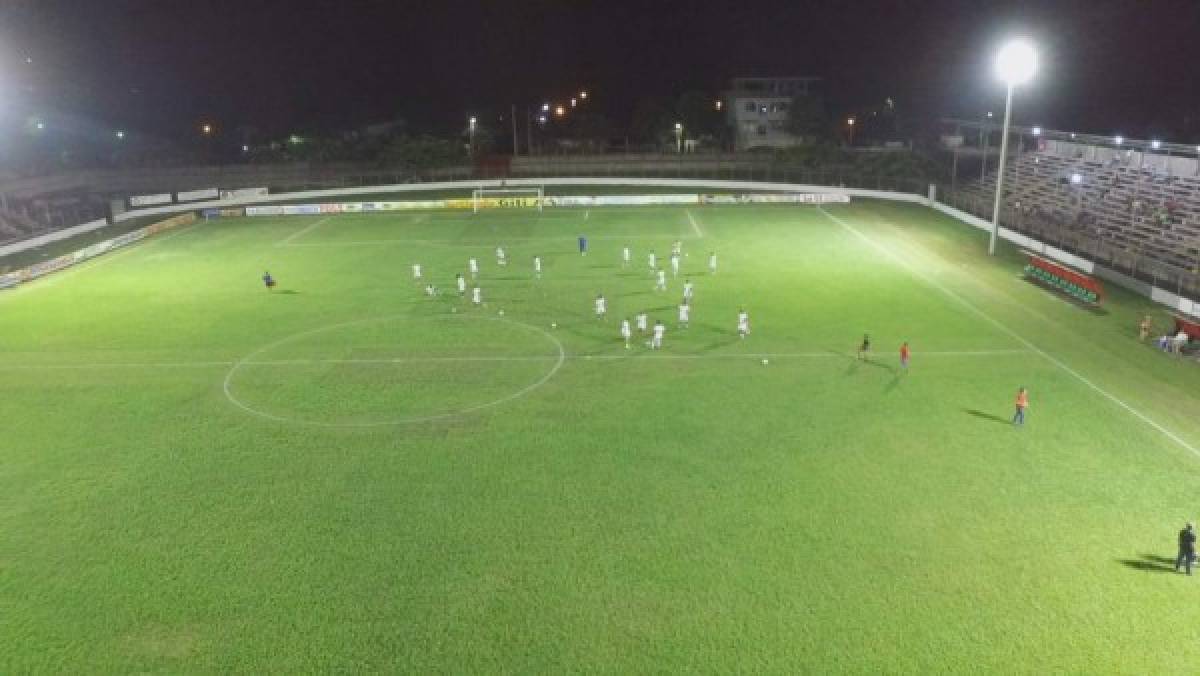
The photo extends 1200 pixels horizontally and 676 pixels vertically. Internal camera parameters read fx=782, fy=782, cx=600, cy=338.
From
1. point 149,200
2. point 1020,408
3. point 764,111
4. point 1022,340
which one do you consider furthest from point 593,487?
point 764,111

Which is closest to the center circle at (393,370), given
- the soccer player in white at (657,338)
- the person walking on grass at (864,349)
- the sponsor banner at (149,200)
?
the soccer player in white at (657,338)

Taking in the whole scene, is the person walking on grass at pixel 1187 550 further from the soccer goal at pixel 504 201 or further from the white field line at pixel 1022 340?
the soccer goal at pixel 504 201

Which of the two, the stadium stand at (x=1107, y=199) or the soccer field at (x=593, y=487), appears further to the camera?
the stadium stand at (x=1107, y=199)

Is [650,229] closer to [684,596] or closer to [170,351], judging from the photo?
[170,351]

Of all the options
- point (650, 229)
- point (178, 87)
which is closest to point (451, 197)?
point (650, 229)

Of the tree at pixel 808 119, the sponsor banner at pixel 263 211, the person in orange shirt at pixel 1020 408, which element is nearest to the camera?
the person in orange shirt at pixel 1020 408

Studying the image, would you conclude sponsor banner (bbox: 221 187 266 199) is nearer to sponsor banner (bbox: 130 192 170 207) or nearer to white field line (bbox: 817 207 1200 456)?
sponsor banner (bbox: 130 192 170 207)

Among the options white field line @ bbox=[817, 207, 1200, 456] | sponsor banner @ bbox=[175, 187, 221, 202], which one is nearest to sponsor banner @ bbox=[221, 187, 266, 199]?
sponsor banner @ bbox=[175, 187, 221, 202]

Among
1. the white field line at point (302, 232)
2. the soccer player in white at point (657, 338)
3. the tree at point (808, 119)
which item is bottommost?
the soccer player in white at point (657, 338)
